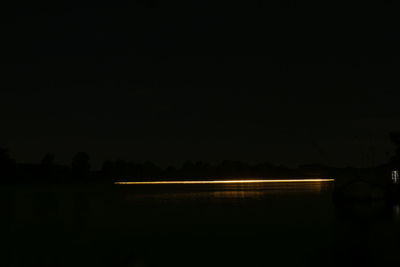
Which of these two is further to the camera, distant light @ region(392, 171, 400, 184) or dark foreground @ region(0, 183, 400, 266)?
distant light @ region(392, 171, 400, 184)

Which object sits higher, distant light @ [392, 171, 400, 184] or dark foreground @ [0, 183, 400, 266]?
distant light @ [392, 171, 400, 184]

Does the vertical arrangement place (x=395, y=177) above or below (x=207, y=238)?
above

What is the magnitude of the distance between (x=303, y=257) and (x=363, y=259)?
14.5 feet

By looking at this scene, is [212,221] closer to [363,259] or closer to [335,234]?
[335,234]

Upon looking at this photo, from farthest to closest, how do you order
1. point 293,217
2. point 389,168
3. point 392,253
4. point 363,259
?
point 389,168 → point 293,217 → point 392,253 → point 363,259

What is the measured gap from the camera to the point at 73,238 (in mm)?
52531

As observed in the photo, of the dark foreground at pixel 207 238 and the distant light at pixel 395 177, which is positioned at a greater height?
the distant light at pixel 395 177

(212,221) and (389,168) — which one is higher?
(389,168)

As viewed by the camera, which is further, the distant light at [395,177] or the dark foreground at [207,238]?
Result: the distant light at [395,177]

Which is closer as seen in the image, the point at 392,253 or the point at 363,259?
the point at 363,259

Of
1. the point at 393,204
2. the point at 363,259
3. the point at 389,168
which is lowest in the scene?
the point at 363,259

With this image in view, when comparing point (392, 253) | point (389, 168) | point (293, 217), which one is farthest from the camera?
point (389, 168)

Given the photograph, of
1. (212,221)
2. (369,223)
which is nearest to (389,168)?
(369,223)

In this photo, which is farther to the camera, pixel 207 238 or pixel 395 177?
pixel 395 177
